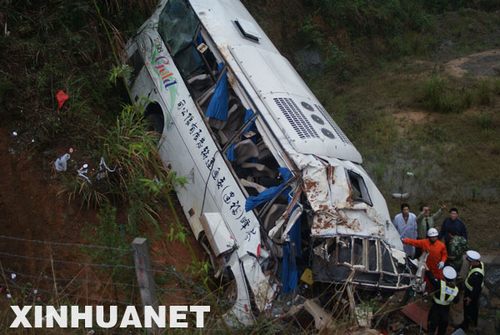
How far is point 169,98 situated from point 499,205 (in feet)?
18.5

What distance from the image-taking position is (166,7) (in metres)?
8.80

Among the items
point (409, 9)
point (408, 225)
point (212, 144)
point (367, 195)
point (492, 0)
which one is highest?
point (212, 144)

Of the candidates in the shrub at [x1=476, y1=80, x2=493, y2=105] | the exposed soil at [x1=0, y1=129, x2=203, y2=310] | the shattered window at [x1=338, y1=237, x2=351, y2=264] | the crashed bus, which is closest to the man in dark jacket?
the crashed bus

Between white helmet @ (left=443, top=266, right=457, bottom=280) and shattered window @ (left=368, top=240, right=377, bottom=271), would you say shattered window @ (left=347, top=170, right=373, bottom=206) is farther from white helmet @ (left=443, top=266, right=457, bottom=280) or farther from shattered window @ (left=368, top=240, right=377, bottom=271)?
white helmet @ (left=443, top=266, right=457, bottom=280)

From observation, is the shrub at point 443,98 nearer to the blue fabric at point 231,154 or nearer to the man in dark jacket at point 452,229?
the man in dark jacket at point 452,229

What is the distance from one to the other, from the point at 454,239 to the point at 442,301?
1.38 m

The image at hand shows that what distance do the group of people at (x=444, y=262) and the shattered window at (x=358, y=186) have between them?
1093 mm

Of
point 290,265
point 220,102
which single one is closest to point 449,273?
point 290,265

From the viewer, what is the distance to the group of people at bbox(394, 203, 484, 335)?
678cm

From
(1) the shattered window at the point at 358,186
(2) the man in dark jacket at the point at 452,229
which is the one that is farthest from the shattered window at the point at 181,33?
(2) the man in dark jacket at the point at 452,229

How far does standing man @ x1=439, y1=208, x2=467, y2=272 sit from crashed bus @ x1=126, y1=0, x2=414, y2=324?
146cm

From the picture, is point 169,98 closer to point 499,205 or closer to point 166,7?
point 166,7

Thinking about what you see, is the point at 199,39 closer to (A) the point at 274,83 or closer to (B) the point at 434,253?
(A) the point at 274,83

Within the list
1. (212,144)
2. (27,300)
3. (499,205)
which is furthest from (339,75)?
(27,300)
